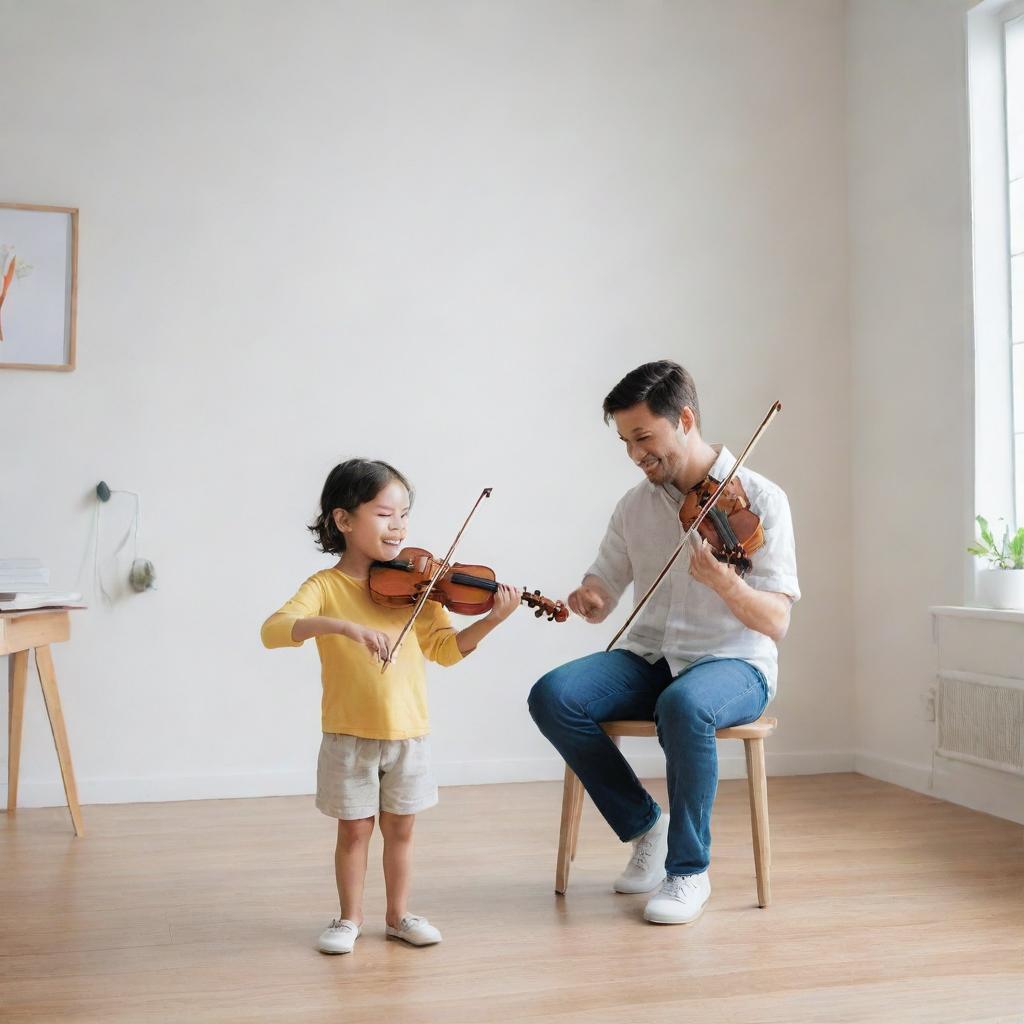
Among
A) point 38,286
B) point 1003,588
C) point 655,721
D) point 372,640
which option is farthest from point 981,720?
point 38,286

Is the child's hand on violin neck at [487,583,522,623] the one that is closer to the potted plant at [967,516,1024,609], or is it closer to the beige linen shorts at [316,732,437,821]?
the beige linen shorts at [316,732,437,821]

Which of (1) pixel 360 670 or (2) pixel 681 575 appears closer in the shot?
(1) pixel 360 670

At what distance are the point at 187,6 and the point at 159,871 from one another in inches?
94.9

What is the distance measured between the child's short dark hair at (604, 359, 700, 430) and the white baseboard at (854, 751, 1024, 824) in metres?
1.41

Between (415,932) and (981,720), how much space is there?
68.0 inches

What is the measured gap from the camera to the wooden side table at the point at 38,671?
2590 mm

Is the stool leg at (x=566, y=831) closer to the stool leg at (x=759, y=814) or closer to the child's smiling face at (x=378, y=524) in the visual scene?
the stool leg at (x=759, y=814)

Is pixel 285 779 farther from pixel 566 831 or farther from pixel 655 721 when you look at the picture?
pixel 655 721

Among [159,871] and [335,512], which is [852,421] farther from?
[159,871]

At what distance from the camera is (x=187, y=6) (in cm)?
327

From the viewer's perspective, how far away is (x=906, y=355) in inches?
133

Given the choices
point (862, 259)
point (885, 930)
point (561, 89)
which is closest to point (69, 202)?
point (561, 89)

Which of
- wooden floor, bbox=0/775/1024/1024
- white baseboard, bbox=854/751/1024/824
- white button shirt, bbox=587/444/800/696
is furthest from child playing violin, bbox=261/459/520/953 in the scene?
white baseboard, bbox=854/751/1024/824

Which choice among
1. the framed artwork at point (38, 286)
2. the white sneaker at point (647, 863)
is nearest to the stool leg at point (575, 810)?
the white sneaker at point (647, 863)
